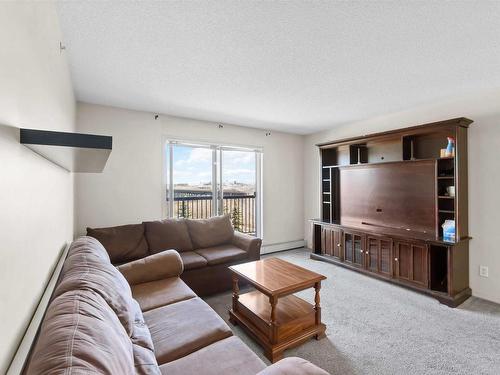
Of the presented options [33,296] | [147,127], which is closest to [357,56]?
[33,296]

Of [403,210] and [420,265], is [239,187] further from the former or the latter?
[420,265]

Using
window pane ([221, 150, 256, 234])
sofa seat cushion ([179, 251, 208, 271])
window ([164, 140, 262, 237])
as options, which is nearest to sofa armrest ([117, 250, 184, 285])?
sofa seat cushion ([179, 251, 208, 271])

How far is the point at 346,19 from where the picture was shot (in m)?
1.67

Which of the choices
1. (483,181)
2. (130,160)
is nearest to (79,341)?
(130,160)

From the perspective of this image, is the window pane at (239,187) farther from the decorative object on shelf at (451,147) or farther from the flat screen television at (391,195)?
the decorative object on shelf at (451,147)

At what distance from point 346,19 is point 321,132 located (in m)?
3.49

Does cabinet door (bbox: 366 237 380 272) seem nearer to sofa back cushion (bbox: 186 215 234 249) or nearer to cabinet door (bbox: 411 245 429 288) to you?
cabinet door (bbox: 411 245 429 288)

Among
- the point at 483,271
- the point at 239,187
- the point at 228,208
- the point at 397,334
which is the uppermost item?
the point at 239,187

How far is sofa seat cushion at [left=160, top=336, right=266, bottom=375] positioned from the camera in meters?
1.25

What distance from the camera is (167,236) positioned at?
10.8 ft

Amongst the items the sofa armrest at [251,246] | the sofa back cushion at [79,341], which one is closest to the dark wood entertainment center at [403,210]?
the sofa armrest at [251,246]

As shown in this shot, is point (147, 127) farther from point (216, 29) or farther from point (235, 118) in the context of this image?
point (216, 29)

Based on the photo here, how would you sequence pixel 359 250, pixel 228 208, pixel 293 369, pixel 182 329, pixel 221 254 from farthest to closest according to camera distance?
pixel 228 208
pixel 359 250
pixel 221 254
pixel 182 329
pixel 293 369

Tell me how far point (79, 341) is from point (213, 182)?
12.1 feet
